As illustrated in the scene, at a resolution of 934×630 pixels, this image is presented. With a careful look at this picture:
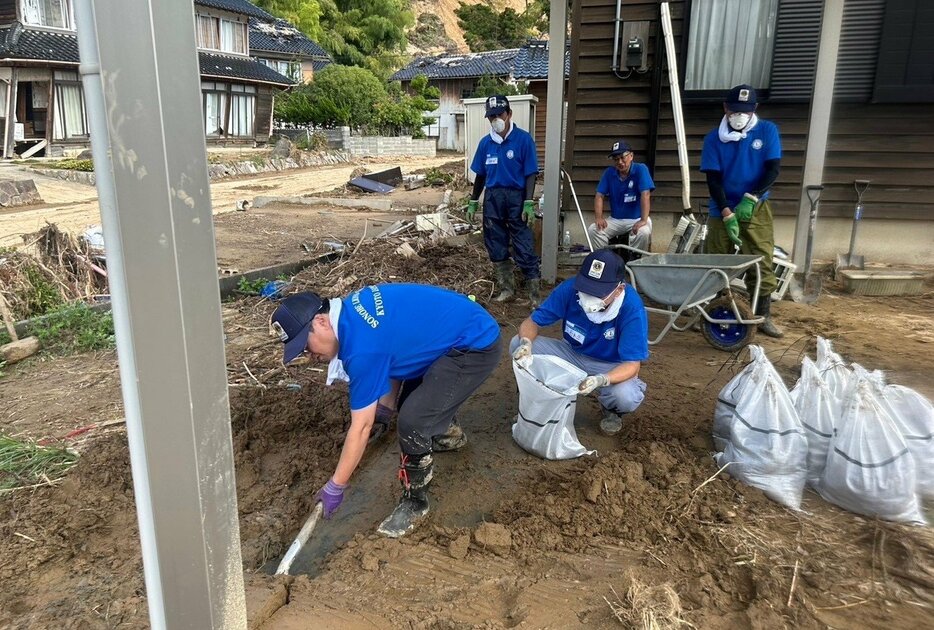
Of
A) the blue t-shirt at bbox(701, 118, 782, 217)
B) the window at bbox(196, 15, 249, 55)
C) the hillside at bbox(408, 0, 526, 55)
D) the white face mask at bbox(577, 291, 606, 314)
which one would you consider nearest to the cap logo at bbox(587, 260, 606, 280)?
the white face mask at bbox(577, 291, 606, 314)

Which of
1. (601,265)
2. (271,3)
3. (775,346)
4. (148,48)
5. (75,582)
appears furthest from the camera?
(271,3)

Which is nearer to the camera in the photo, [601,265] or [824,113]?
[601,265]

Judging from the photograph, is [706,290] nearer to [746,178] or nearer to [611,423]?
[746,178]

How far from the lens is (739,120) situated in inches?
198

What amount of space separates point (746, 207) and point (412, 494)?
370 centimetres

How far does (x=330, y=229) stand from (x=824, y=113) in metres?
7.13

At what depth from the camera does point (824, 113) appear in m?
6.10

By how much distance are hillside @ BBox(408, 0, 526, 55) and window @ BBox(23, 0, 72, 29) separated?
124 feet

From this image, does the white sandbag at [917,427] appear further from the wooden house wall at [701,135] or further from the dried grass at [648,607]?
the wooden house wall at [701,135]

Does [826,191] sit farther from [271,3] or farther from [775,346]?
[271,3]

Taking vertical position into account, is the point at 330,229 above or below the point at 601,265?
below

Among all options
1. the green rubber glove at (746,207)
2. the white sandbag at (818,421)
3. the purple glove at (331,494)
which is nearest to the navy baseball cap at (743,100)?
the green rubber glove at (746,207)

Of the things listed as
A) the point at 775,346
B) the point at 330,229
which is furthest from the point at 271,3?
the point at 775,346

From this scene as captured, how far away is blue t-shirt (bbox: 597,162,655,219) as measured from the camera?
20.2 feet
